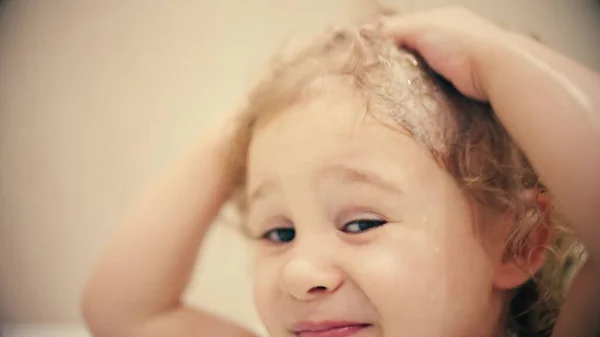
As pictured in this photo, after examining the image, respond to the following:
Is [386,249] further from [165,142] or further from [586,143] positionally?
[165,142]

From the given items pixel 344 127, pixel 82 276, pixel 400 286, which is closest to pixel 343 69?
pixel 344 127

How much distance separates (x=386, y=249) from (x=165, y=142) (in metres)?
0.24

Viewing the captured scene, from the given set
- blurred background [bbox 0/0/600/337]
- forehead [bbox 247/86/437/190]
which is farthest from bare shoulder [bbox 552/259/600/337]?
blurred background [bbox 0/0/600/337]

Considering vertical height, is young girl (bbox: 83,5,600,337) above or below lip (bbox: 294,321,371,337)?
above

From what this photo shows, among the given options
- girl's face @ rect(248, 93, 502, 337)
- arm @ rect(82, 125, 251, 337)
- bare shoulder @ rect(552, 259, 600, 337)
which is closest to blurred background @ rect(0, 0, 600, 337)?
arm @ rect(82, 125, 251, 337)

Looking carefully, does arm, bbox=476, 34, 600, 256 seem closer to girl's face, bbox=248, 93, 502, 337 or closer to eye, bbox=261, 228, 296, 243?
girl's face, bbox=248, 93, 502, 337

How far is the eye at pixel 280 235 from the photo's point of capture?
46 cm

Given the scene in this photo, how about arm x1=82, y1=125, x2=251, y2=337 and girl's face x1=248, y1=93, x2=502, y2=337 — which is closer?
girl's face x1=248, y1=93, x2=502, y2=337

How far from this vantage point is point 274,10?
19.7 inches

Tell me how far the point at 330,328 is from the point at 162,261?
17 cm

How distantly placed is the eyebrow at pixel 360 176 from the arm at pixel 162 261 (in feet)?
0.49

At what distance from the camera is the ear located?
420 millimetres

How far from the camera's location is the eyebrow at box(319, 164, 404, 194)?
40 centimetres

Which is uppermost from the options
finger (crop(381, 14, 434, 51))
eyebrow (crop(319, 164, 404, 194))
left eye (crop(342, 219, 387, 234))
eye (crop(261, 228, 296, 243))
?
finger (crop(381, 14, 434, 51))
